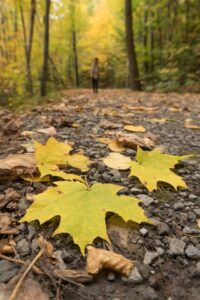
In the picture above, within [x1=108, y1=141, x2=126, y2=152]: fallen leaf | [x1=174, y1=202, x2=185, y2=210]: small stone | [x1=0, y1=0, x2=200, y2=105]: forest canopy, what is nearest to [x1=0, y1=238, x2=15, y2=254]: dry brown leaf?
[x1=174, y1=202, x2=185, y2=210]: small stone

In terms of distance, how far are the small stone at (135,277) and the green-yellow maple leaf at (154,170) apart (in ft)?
1.92

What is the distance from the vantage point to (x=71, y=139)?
2.88 metres

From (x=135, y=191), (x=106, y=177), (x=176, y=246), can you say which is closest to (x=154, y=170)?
(x=135, y=191)

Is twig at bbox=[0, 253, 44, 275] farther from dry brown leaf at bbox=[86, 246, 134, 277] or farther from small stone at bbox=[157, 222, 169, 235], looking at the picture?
small stone at bbox=[157, 222, 169, 235]

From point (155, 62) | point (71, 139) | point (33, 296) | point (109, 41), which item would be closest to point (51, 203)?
point (33, 296)

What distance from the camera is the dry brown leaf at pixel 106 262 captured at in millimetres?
1155

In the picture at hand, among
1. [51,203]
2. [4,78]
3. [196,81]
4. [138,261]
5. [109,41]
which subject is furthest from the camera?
[109,41]

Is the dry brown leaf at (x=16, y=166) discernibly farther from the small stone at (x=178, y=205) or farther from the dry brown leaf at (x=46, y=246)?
the small stone at (x=178, y=205)

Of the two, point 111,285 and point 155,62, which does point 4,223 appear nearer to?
point 111,285

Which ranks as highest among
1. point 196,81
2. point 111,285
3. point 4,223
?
point 196,81

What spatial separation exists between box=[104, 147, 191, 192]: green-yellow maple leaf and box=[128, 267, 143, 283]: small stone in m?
0.59

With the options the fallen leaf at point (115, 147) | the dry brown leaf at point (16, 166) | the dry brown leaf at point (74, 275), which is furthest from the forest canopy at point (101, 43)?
the dry brown leaf at point (74, 275)

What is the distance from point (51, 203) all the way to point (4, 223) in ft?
0.80

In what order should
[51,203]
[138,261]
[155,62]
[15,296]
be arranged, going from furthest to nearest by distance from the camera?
[155,62], [51,203], [138,261], [15,296]
